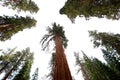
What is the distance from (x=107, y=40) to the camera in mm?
19781

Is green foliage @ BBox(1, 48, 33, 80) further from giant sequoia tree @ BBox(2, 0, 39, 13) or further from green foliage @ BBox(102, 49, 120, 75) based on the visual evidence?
green foliage @ BBox(102, 49, 120, 75)

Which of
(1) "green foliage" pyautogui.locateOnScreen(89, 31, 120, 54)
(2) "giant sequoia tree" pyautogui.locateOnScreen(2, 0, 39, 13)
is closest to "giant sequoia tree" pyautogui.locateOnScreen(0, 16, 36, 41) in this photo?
(2) "giant sequoia tree" pyautogui.locateOnScreen(2, 0, 39, 13)

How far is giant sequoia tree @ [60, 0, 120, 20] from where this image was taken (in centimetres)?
1253

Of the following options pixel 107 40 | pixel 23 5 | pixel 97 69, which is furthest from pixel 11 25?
pixel 97 69

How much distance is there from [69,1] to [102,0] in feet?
10.3

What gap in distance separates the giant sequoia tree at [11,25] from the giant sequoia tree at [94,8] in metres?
6.30

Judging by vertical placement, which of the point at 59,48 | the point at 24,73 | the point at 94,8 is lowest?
the point at 59,48

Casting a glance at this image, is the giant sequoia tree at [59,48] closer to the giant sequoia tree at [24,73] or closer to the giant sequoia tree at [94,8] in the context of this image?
the giant sequoia tree at [94,8]

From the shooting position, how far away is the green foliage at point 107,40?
18.9 metres

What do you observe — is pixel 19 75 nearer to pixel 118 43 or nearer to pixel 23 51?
pixel 23 51

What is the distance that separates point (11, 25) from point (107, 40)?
11074 mm

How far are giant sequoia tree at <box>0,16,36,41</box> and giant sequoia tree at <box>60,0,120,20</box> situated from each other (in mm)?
6300

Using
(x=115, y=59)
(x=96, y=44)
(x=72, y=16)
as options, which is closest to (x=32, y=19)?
(x=72, y=16)

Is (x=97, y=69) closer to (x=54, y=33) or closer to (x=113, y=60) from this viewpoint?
(x=113, y=60)
